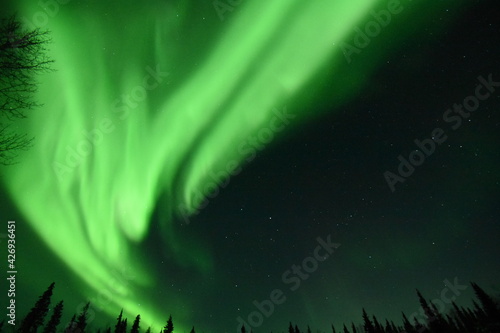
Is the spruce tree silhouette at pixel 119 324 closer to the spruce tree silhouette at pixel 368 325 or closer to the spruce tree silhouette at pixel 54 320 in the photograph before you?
the spruce tree silhouette at pixel 54 320

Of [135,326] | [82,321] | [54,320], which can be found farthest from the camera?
[135,326]

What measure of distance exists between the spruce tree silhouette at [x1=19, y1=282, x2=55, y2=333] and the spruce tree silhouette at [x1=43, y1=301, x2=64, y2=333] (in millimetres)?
5684

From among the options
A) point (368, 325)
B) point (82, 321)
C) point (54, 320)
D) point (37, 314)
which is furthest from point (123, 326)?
point (368, 325)

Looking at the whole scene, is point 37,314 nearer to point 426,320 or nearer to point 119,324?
point 119,324

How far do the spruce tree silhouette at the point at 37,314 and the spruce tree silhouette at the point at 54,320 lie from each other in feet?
18.6


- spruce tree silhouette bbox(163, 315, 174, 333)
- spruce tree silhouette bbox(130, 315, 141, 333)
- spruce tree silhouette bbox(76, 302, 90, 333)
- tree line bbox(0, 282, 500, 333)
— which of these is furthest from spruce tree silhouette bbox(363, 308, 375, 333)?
→ spruce tree silhouette bbox(76, 302, 90, 333)

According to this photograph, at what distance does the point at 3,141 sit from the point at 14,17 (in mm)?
3081

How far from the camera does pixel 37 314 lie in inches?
1799

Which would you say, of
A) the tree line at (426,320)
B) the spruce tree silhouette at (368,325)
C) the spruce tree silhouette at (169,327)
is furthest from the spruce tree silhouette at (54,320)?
the spruce tree silhouette at (368,325)

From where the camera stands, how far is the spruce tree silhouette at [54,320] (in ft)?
170

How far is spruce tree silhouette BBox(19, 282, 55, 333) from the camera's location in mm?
44438

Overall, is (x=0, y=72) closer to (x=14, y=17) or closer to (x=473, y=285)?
(x=14, y=17)

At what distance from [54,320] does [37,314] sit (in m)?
10.3

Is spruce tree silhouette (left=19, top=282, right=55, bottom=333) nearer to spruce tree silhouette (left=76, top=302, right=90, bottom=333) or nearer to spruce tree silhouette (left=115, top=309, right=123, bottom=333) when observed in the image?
spruce tree silhouette (left=76, top=302, right=90, bottom=333)
